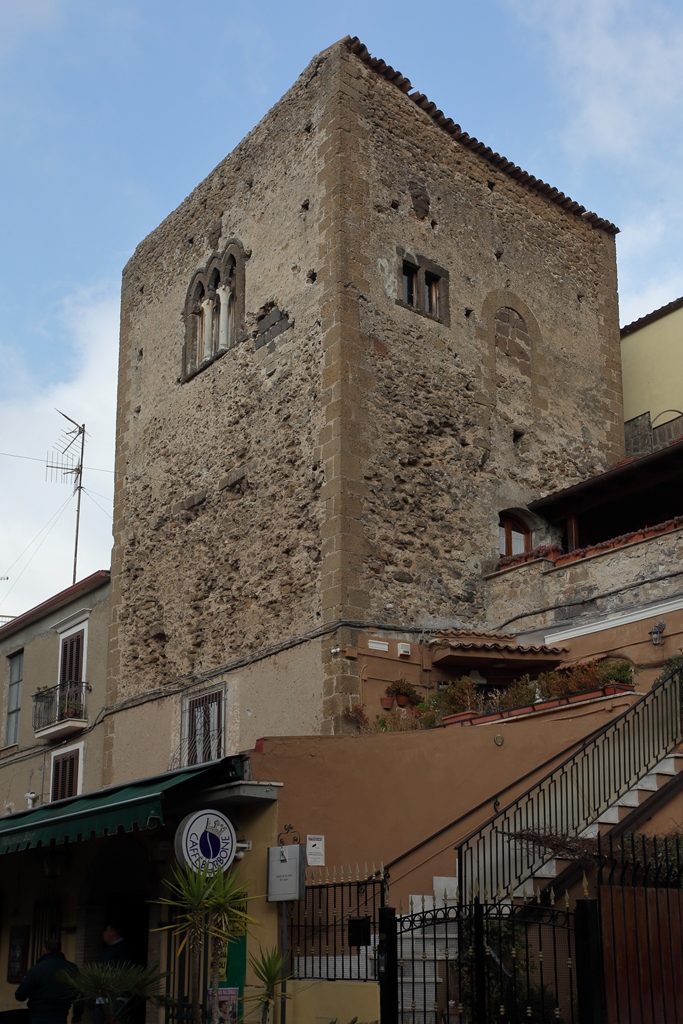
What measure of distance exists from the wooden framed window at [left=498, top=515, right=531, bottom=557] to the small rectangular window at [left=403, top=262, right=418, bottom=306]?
152 inches

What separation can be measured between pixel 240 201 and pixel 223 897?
14.3 m

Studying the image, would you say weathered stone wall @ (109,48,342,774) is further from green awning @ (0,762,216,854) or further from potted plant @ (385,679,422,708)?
green awning @ (0,762,216,854)

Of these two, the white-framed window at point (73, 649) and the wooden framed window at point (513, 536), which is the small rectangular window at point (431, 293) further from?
the white-framed window at point (73, 649)

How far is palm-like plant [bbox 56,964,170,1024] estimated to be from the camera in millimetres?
10242

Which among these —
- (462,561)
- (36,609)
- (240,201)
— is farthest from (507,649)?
(36,609)

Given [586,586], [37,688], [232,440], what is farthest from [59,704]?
[586,586]

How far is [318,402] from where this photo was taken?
58.9ft

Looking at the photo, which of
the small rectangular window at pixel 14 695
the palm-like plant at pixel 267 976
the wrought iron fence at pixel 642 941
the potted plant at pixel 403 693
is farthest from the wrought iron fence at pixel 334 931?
the small rectangular window at pixel 14 695

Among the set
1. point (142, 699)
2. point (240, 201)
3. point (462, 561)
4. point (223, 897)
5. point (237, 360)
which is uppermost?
point (240, 201)

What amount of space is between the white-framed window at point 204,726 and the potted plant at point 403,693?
309cm

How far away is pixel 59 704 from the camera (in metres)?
22.4

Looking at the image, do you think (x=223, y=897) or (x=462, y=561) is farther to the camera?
(x=462, y=561)

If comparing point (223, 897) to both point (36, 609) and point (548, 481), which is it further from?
point (36, 609)

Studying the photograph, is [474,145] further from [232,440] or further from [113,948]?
[113,948]
